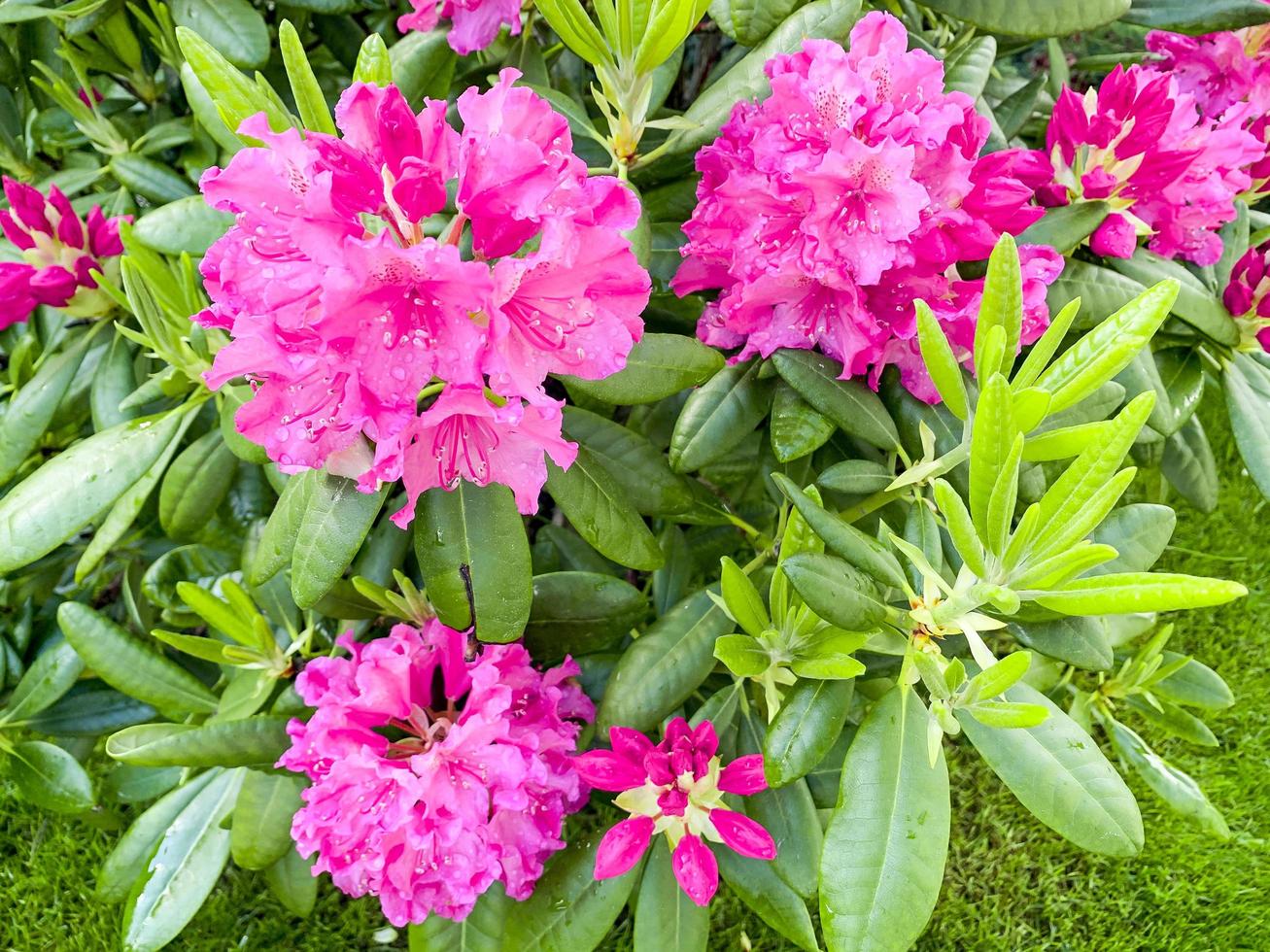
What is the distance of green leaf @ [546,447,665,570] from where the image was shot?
1.07 metres

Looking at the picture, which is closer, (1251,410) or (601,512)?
(601,512)

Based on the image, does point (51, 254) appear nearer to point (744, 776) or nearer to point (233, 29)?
point (233, 29)

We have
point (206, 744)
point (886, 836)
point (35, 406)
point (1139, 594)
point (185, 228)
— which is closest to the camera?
point (1139, 594)

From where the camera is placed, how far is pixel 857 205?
3.05 ft

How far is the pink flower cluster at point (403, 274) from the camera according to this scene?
2.49 ft

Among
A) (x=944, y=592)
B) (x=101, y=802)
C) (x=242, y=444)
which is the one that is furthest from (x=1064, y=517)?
(x=101, y=802)

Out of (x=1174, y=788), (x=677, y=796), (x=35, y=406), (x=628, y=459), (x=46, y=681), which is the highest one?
(x=35, y=406)

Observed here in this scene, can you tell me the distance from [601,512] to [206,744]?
1.74 ft

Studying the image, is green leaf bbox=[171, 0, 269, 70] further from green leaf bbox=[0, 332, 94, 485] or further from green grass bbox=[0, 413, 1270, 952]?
green grass bbox=[0, 413, 1270, 952]

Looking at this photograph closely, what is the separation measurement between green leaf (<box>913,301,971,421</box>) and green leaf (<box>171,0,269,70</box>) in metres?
1.03

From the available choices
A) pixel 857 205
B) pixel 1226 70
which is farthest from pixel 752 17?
pixel 1226 70

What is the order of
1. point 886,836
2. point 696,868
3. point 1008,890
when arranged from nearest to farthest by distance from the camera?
point 886,836
point 696,868
point 1008,890

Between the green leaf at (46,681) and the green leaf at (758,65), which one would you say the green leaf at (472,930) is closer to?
the green leaf at (46,681)

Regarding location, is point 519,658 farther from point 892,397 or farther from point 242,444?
point 892,397
